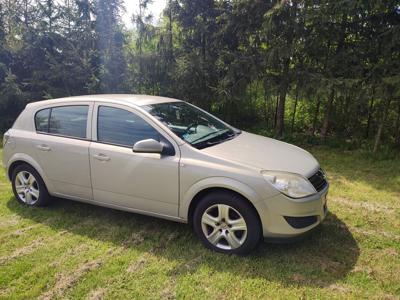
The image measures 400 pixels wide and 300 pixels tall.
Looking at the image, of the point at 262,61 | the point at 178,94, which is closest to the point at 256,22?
the point at 262,61

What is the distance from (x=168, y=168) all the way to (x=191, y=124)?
76cm

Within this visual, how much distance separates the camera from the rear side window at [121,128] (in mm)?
3538

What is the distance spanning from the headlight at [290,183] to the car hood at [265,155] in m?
0.06

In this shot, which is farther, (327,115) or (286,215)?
(327,115)

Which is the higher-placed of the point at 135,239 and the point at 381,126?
the point at 381,126

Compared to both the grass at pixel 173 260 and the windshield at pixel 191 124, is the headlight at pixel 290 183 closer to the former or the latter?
the grass at pixel 173 260

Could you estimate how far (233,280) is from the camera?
2.82 m

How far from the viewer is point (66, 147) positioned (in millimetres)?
3920

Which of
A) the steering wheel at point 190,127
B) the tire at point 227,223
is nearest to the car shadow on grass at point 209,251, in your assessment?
the tire at point 227,223

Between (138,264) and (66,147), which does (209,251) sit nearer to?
(138,264)

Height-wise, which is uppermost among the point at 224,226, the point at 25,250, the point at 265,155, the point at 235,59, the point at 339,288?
the point at 235,59

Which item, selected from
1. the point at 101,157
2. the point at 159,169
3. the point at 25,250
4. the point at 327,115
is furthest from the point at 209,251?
the point at 327,115

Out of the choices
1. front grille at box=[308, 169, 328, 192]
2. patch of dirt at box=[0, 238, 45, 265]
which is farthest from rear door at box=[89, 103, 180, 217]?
front grille at box=[308, 169, 328, 192]

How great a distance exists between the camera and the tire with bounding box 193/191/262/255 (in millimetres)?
3047
